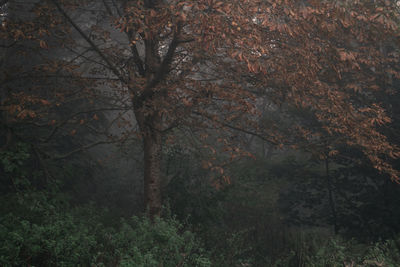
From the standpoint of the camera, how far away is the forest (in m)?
5.36

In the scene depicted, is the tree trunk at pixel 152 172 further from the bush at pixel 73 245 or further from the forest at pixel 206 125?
the bush at pixel 73 245

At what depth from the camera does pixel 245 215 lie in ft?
→ 40.7

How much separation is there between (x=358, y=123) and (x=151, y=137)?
459 centimetres

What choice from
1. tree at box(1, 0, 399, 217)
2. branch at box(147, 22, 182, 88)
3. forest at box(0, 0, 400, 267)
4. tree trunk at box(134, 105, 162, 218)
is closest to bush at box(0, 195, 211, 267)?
forest at box(0, 0, 400, 267)

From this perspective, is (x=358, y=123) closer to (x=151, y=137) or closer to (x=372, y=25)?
(x=372, y=25)

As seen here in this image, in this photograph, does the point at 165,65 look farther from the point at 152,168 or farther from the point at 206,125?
the point at 152,168

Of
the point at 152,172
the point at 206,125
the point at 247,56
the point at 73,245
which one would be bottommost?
the point at 73,245

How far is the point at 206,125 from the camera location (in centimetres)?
797

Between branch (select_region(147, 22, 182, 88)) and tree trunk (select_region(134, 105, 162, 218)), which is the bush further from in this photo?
branch (select_region(147, 22, 182, 88))

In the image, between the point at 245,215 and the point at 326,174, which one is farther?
the point at 245,215

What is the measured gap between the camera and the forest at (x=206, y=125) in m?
5.36

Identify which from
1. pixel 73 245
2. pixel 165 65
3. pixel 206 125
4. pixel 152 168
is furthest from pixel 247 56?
pixel 152 168

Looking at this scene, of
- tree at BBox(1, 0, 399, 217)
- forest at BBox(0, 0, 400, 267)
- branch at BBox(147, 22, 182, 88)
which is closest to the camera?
forest at BBox(0, 0, 400, 267)

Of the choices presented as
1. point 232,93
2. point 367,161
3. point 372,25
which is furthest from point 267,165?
point 372,25
